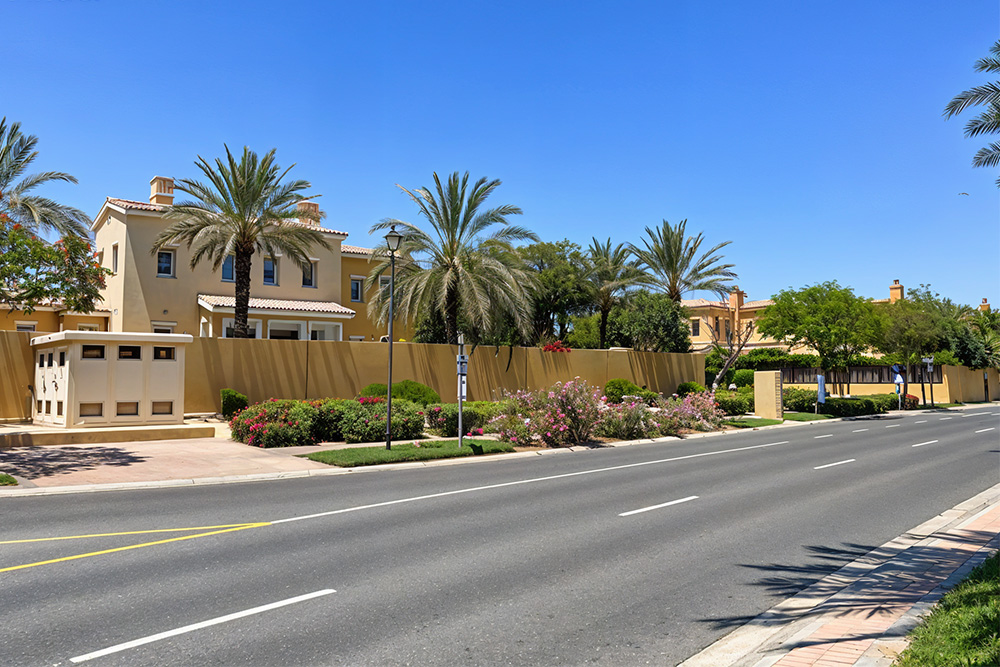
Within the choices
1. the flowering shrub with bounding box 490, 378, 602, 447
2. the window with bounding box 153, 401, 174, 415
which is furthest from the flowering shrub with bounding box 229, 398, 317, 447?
the flowering shrub with bounding box 490, 378, 602, 447

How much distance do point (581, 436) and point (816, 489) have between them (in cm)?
999

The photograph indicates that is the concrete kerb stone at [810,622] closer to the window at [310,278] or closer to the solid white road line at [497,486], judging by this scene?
the solid white road line at [497,486]

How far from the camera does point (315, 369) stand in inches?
1035

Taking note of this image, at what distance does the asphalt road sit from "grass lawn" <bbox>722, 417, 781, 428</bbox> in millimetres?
15459

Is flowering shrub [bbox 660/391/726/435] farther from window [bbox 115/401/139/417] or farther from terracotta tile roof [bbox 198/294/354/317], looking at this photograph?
terracotta tile roof [bbox 198/294/354/317]

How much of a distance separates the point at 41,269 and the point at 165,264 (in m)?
11.0

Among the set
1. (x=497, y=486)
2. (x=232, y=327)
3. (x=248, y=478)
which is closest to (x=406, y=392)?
(x=248, y=478)

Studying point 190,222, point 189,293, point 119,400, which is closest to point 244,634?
point 119,400

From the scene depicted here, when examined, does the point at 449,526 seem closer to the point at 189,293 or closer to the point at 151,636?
the point at 151,636

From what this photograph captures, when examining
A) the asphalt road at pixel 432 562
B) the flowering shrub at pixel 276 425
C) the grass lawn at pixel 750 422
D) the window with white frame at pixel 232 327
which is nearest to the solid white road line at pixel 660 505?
the asphalt road at pixel 432 562

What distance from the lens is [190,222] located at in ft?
88.9

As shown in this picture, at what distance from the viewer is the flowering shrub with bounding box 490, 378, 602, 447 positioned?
21297 mm

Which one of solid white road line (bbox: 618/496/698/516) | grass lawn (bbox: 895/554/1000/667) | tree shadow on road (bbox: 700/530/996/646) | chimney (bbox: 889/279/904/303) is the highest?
chimney (bbox: 889/279/904/303)

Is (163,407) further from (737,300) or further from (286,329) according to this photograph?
(737,300)
